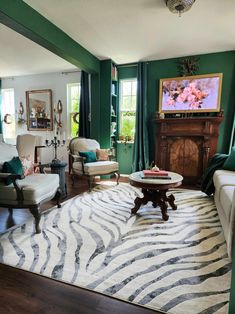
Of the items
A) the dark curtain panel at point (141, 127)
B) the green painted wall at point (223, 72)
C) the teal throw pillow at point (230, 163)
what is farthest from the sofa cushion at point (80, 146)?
the teal throw pillow at point (230, 163)

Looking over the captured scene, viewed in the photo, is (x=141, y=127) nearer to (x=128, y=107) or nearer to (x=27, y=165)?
(x=128, y=107)

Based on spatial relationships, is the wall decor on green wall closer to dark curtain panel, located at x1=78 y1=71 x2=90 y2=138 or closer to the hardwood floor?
dark curtain panel, located at x1=78 y1=71 x2=90 y2=138

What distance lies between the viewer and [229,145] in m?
4.12

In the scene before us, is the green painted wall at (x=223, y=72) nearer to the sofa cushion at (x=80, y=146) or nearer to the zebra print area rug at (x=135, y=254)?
the zebra print area rug at (x=135, y=254)

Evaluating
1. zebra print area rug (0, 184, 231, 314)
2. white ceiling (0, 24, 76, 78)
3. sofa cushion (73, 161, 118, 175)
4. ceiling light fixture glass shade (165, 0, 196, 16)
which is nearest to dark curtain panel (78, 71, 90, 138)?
white ceiling (0, 24, 76, 78)

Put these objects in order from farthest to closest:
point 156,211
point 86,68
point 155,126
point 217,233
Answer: point 155,126
point 86,68
point 156,211
point 217,233

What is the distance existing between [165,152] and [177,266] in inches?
114

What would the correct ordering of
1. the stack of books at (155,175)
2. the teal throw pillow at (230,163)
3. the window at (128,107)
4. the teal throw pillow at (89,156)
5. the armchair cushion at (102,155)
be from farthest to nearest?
the window at (128,107) → the armchair cushion at (102,155) → the teal throw pillow at (89,156) → the teal throw pillow at (230,163) → the stack of books at (155,175)

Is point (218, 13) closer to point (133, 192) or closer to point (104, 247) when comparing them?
point (133, 192)

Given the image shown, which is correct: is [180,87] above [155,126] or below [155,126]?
above

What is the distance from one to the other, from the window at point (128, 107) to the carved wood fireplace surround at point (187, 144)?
2.69 feet

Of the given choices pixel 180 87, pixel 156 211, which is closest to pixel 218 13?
pixel 180 87

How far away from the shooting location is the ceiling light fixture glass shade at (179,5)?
237cm

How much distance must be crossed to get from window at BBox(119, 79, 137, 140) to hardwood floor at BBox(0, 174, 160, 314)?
Result: 383cm
